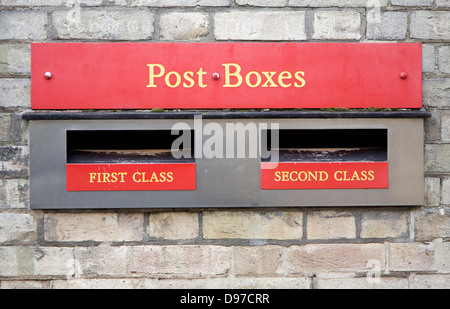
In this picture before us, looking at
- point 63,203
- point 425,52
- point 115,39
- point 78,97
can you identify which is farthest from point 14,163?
point 425,52

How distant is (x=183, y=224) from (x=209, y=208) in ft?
0.57

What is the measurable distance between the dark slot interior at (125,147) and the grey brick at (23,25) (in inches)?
22.8

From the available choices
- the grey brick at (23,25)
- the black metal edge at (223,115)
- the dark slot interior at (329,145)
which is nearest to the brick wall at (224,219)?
the grey brick at (23,25)

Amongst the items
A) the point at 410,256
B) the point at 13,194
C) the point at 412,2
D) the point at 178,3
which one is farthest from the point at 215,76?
the point at 410,256

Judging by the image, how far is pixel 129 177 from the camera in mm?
2070

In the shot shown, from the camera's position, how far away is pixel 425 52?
7.09ft

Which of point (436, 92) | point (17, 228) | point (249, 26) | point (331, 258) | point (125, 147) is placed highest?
point (249, 26)

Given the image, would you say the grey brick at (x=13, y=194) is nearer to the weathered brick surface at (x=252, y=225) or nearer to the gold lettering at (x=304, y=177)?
the weathered brick surface at (x=252, y=225)

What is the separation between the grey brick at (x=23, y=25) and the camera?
6.91 feet

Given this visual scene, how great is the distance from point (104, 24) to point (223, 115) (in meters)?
0.83

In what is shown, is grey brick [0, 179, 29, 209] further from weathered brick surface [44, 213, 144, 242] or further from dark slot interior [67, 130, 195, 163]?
dark slot interior [67, 130, 195, 163]

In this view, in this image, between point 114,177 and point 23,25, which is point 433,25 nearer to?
point 114,177

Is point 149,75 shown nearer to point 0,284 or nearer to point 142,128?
point 142,128

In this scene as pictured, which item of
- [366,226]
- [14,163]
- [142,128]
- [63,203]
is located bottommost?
[366,226]
